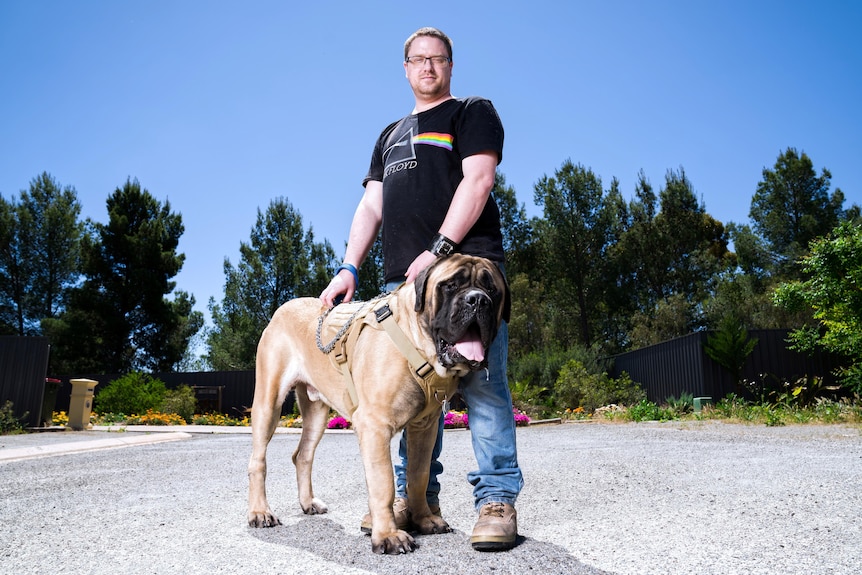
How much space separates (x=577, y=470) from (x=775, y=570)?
282 cm

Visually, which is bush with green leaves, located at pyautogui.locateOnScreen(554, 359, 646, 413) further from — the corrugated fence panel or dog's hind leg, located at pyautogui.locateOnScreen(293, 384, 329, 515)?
dog's hind leg, located at pyautogui.locateOnScreen(293, 384, 329, 515)

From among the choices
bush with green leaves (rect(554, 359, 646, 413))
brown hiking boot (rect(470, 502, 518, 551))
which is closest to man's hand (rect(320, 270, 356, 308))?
brown hiking boot (rect(470, 502, 518, 551))

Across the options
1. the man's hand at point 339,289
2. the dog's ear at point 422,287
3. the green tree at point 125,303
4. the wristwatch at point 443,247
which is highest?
the green tree at point 125,303

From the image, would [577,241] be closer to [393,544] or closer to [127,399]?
[127,399]

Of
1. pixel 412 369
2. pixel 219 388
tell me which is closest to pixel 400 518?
pixel 412 369

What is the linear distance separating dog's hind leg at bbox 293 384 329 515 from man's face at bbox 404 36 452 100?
1593 millimetres

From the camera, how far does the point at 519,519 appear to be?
10.2ft

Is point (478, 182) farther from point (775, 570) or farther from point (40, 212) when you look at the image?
point (40, 212)

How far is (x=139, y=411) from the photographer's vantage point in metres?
17.9

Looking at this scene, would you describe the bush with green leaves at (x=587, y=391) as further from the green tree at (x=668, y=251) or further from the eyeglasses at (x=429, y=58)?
the eyeglasses at (x=429, y=58)

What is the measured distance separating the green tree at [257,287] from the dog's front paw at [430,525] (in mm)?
22748

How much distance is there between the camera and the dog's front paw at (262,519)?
2.94 meters

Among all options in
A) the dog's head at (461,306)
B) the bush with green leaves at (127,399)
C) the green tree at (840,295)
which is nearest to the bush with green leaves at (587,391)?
the green tree at (840,295)

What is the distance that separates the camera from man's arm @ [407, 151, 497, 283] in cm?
251
